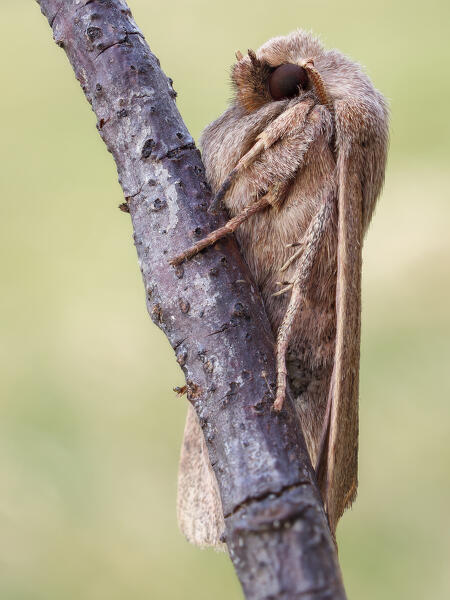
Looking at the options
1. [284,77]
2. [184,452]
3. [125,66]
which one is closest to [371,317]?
[184,452]

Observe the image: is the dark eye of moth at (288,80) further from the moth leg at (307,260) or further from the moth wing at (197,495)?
the moth wing at (197,495)

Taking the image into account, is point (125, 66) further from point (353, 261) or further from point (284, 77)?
point (353, 261)

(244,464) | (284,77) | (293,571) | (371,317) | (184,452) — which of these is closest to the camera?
(293,571)

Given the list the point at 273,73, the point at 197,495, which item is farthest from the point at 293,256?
the point at 197,495

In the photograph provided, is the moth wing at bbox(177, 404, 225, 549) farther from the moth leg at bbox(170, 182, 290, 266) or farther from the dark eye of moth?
the dark eye of moth

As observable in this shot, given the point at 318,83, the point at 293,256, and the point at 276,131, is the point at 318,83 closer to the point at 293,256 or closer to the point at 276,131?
the point at 276,131

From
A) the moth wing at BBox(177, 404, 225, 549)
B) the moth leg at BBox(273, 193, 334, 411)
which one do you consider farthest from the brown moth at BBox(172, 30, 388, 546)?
the moth wing at BBox(177, 404, 225, 549)
